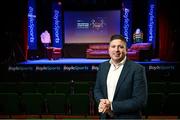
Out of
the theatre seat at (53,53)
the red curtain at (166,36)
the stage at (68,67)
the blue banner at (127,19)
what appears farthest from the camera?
the blue banner at (127,19)

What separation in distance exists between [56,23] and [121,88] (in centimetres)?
1157

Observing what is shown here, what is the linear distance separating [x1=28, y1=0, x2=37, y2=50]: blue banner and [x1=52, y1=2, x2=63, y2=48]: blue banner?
4.09 ft

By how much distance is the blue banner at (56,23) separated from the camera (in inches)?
544

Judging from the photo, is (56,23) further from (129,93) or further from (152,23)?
(129,93)

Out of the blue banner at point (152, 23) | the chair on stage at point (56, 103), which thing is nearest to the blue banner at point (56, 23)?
the blue banner at point (152, 23)

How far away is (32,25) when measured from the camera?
1245cm

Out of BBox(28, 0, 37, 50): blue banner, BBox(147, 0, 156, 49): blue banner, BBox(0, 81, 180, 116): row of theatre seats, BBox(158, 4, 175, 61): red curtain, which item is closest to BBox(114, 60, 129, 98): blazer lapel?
BBox(0, 81, 180, 116): row of theatre seats

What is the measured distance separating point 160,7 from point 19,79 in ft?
17.1

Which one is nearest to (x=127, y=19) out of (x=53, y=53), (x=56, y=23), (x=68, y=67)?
(x=56, y=23)

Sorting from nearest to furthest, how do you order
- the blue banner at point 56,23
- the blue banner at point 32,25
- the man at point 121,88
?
the man at point 121,88 → the blue banner at point 32,25 → the blue banner at point 56,23

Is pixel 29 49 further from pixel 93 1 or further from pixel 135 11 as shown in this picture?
pixel 135 11

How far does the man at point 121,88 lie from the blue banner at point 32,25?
1003cm

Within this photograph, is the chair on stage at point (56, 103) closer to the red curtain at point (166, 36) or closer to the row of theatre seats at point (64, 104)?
the row of theatre seats at point (64, 104)

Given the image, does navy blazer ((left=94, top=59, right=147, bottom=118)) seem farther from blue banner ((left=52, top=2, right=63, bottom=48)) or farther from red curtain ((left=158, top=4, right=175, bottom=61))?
blue banner ((left=52, top=2, right=63, bottom=48))
